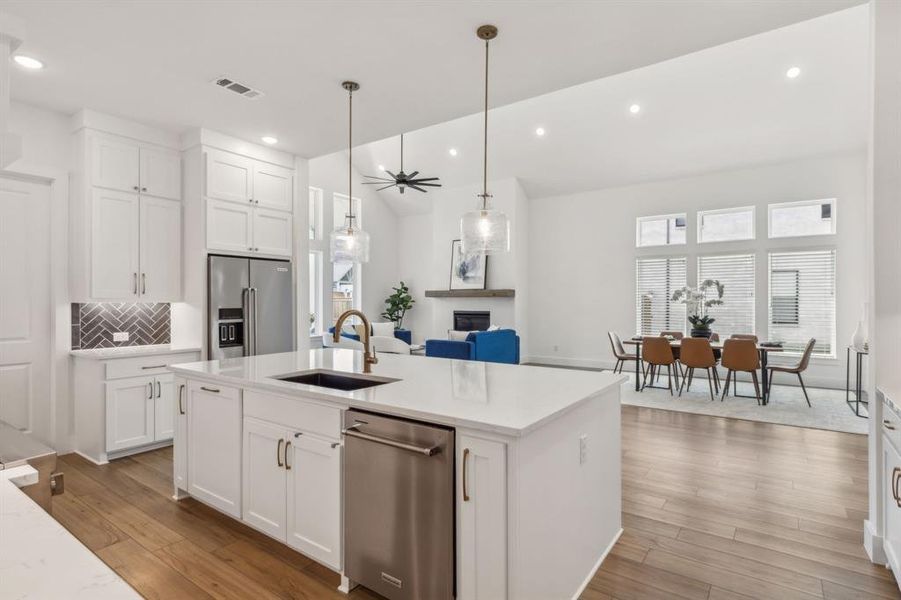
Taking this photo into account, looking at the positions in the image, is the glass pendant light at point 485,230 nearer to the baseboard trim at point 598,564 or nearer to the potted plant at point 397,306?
the baseboard trim at point 598,564

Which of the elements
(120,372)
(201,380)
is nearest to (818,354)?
(201,380)

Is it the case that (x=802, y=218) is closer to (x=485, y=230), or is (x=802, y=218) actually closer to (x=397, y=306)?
(x=485, y=230)

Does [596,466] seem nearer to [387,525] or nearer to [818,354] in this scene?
[387,525]

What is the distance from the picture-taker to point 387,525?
1938mm

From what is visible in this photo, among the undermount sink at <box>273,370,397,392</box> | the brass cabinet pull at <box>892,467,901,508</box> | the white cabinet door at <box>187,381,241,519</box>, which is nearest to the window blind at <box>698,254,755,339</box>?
the brass cabinet pull at <box>892,467,901,508</box>

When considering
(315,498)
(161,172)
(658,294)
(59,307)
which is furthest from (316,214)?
(315,498)

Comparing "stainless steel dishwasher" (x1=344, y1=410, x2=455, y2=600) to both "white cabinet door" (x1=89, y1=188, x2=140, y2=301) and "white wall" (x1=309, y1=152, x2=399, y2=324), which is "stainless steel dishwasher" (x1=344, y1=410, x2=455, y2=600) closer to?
"white cabinet door" (x1=89, y1=188, x2=140, y2=301)

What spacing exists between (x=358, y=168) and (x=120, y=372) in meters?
7.15

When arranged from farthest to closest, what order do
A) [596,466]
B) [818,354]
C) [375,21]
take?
1. [818,354]
2. [375,21]
3. [596,466]

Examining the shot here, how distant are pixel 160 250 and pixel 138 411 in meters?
1.46

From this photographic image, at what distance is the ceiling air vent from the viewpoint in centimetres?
339

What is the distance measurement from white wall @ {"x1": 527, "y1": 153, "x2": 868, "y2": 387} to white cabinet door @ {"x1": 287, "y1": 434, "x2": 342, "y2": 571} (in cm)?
706

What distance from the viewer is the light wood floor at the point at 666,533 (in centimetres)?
215

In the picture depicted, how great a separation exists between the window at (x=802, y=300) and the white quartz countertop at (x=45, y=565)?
27.5 ft
